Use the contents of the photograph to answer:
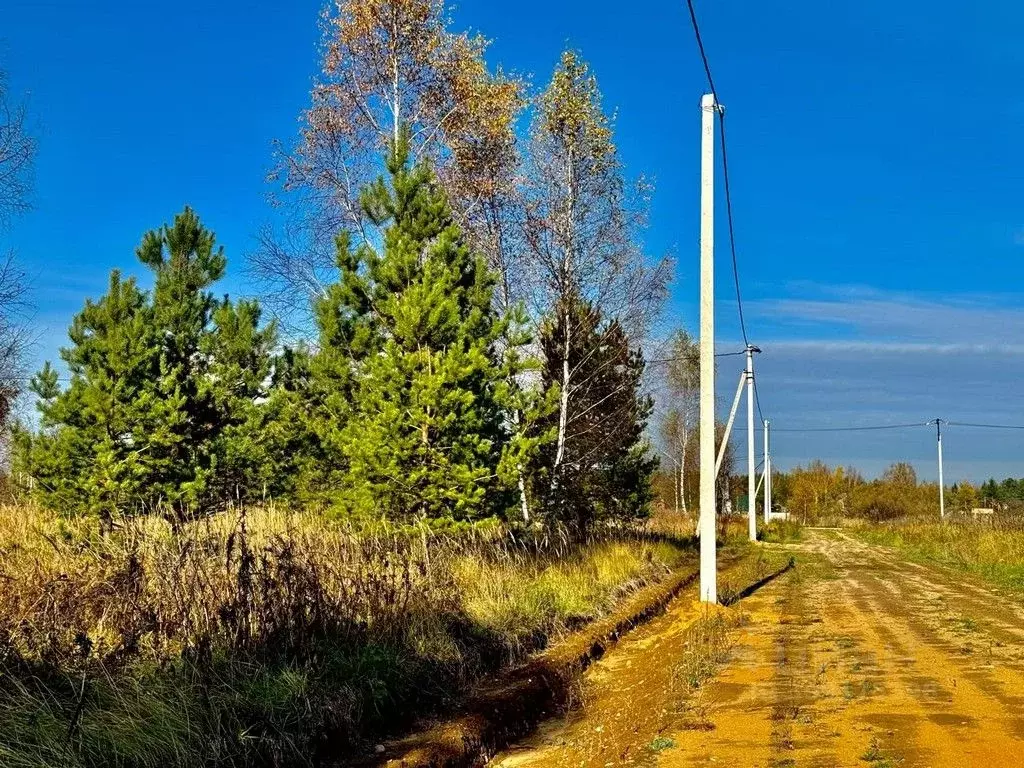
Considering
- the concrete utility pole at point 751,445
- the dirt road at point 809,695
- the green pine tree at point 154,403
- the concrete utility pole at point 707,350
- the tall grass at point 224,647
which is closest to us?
the tall grass at point 224,647

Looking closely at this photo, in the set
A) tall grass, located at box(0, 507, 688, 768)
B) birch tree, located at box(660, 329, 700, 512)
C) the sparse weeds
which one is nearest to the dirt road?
the sparse weeds

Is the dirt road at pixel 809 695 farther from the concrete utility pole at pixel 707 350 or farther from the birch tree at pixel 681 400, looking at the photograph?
the birch tree at pixel 681 400

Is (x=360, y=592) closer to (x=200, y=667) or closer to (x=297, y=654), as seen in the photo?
(x=297, y=654)

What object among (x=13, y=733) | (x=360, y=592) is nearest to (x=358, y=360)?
(x=360, y=592)

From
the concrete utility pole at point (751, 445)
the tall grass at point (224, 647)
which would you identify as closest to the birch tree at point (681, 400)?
the concrete utility pole at point (751, 445)

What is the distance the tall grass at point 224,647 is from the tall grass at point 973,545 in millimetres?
12589

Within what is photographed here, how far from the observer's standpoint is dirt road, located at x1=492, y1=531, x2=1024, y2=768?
5801mm

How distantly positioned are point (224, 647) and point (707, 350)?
28.3 ft

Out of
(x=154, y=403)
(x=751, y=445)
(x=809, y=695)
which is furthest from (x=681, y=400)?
(x=809, y=695)

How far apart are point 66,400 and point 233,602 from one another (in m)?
15.9

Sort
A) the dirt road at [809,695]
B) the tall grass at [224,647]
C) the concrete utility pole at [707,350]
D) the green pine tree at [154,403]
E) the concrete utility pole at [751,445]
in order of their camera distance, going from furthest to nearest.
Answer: the concrete utility pole at [751,445] < the green pine tree at [154,403] < the concrete utility pole at [707,350] < the dirt road at [809,695] < the tall grass at [224,647]

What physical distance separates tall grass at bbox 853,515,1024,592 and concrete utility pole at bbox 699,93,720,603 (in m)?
6.97

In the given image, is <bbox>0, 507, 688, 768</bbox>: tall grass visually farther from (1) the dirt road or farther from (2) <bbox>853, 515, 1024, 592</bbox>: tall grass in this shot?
(2) <bbox>853, 515, 1024, 592</bbox>: tall grass

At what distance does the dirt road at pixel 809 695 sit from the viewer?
580 cm
